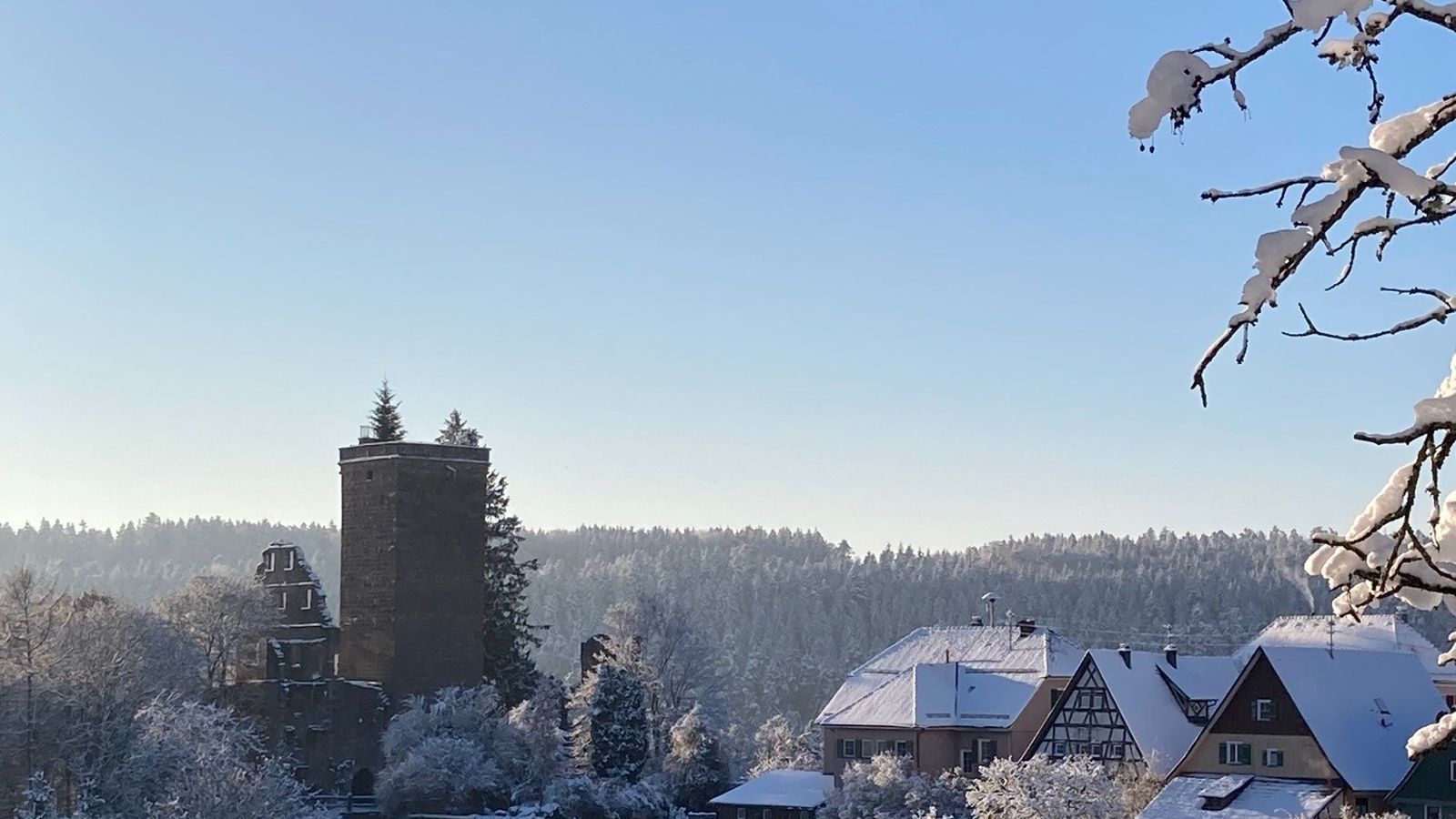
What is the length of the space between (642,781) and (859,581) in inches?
3923

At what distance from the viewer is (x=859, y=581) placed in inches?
6004

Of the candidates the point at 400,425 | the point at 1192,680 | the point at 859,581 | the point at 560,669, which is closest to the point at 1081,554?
the point at 859,581

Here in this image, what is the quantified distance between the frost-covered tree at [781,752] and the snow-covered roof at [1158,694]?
15.4 metres

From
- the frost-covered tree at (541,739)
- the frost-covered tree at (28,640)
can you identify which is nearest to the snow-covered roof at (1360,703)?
the frost-covered tree at (541,739)

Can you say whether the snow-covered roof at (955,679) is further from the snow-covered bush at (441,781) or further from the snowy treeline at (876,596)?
the snowy treeline at (876,596)

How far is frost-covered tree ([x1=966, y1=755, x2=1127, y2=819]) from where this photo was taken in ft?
121

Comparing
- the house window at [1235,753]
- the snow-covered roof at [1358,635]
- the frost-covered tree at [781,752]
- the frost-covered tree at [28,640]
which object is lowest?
the frost-covered tree at [781,752]

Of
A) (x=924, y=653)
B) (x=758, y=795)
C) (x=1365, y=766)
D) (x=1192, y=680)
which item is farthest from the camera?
(x=924, y=653)

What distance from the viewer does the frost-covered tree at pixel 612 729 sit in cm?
5403

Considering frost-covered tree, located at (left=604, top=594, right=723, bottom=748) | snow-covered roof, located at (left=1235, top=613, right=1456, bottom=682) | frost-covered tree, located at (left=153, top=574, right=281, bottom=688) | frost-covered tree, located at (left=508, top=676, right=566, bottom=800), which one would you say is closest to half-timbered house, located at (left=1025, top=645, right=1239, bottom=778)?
snow-covered roof, located at (left=1235, top=613, right=1456, bottom=682)

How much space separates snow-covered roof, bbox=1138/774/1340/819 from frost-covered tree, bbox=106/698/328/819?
1868 centimetres

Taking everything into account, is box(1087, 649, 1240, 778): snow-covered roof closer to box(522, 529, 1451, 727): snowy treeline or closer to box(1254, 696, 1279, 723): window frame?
box(1254, 696, 1279, 723): window frame

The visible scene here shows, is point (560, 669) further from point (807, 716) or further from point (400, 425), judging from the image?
point (400, 425)

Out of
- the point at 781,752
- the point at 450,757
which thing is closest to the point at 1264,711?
the point at 450,757
